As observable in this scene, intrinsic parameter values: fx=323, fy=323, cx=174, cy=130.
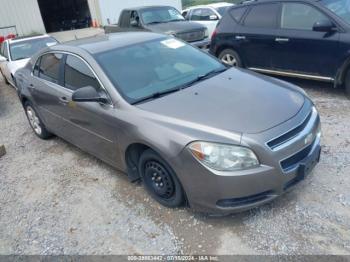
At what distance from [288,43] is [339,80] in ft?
3.57

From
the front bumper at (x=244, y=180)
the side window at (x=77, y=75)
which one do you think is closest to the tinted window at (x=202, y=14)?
the side window at (x=77, y=75)

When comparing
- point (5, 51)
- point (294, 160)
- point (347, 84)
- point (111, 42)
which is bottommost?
point (347, 84)

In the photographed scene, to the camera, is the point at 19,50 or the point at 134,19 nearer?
the point at 19,50

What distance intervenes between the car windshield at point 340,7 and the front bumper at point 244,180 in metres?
3.28

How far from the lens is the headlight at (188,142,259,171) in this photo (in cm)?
259

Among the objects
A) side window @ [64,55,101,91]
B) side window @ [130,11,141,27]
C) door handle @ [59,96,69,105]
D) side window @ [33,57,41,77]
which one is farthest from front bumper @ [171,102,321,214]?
side window @ [130,11,141,27]

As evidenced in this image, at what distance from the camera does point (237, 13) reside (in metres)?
6.71

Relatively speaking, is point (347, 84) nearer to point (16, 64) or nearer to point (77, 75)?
point (77, 75)

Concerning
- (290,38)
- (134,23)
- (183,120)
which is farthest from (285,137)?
(134,23)

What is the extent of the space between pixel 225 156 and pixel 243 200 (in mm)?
434

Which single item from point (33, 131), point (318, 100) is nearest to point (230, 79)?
point (318, 100)

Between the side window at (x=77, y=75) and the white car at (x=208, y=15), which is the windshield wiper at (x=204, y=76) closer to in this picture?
the side window at (x=77, y=75)

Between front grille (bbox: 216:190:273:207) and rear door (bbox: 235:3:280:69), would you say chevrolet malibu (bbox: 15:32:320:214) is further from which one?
rear door (bbox: 235:3:280:69)

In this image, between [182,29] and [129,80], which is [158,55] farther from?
[182,29]
